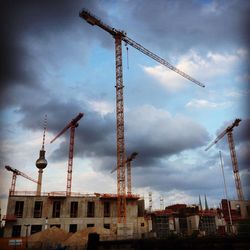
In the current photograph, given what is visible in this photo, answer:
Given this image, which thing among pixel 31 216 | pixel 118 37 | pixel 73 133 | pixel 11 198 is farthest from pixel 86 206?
pixel 118 37

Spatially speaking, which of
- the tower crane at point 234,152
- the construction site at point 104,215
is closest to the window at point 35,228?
the construction site at point 104,215

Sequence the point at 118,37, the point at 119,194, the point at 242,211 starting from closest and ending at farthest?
1. the point at 119,194
2. the point at 118,37
3. the point at 242,211

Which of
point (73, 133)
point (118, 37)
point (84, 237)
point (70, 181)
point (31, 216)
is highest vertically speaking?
point (118, 37)

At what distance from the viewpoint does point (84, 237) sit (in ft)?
159

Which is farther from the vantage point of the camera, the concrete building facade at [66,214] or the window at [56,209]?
the window at [56,209]

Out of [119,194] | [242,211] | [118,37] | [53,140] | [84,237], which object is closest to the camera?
[84,237]

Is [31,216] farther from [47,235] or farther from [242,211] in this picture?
[242,211]

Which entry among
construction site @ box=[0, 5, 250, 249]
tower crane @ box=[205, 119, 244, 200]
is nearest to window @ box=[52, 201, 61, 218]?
construction site @ box=[0, 5, 250, 249]

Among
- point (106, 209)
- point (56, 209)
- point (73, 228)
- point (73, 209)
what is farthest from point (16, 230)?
point (106, 209)

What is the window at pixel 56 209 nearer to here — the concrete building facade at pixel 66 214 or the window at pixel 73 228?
the concrete building facade at pixel 66 214

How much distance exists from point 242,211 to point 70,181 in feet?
172

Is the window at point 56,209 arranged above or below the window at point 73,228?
above

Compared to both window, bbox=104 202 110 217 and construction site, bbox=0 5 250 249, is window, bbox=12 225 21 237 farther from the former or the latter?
window, bbox=104 202 110 217

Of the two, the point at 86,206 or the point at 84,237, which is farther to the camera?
the point at 86,206
